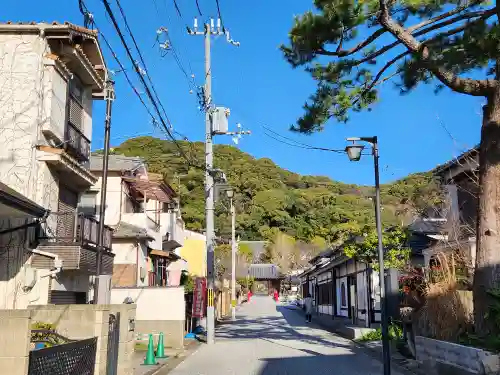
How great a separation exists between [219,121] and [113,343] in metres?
14.2

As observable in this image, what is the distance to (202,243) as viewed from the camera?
47.8m

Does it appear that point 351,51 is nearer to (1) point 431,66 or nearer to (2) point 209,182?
(1) point 431,66

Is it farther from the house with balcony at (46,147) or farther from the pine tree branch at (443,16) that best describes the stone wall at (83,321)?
the pine tree branch at (443,16)

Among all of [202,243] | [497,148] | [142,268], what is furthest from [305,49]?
[202,243]

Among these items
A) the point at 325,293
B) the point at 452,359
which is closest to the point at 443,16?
the point at 452,359

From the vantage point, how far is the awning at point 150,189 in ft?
82.6

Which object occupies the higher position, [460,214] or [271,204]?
[271,204]

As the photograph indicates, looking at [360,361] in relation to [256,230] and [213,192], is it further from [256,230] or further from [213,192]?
[256,230]

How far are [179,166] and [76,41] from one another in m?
29.1

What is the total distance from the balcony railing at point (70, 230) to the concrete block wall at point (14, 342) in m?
9.38

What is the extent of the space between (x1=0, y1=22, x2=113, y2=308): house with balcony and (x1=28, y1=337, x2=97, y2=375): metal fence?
719 cm

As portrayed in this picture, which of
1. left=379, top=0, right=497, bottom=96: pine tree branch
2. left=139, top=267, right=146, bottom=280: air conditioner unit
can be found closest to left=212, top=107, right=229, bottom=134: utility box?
left=139, top=267, right=146, bottom=280: air conditioner unit

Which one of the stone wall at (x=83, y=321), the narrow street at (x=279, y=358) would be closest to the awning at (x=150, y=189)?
the narrow street at (x=279, y=358)

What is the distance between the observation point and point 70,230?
16.2 metres
